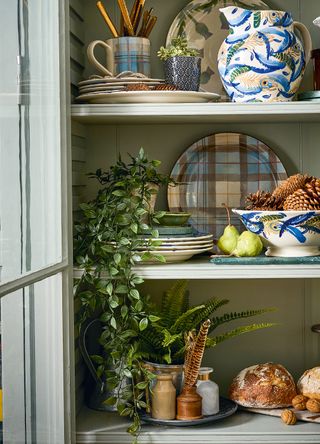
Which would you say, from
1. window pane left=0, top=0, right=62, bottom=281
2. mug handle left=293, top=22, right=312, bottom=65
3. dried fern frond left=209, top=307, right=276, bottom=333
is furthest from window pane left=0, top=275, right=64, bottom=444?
mug handle left=293, top=22, right=312, bottom=65

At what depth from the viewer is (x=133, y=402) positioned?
2.37 meters

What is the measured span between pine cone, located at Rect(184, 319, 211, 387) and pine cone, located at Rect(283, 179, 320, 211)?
410 mm

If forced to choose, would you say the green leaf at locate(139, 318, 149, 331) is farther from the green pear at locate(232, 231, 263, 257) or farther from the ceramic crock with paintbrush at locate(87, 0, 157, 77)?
the ceramic crock with paintbrush at locate(87, 0, 157, 77)

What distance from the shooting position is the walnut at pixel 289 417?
2332 millimetres

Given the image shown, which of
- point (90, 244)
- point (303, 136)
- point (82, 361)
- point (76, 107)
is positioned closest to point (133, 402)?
point (82, 361)

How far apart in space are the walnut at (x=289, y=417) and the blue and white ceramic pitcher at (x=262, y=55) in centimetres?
90

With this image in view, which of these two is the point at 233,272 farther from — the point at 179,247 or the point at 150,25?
the point at 150,25

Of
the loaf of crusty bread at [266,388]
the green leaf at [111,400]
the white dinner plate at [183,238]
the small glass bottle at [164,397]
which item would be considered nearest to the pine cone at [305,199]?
the white dinner plate at [183,238]

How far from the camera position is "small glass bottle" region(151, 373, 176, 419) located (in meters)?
2.31

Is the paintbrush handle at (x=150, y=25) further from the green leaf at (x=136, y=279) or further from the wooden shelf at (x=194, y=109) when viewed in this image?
the green leaf at (x=136, y=279)

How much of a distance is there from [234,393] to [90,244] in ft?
2.06

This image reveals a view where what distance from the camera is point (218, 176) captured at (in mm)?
2691

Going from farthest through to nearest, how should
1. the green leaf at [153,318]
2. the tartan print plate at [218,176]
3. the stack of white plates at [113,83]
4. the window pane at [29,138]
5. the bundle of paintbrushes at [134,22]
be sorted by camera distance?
1. the tartan print plate at [218,176]
2. the bundle of paintbrushes at [134,22]
3. the stack of white plates at [113,83]
4. the green leaf at [153,318]
5. the window pane at [29,138]

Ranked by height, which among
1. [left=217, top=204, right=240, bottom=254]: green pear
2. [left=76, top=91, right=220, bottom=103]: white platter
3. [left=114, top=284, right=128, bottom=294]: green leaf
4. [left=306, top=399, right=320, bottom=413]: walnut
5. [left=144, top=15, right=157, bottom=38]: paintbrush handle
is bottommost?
[left=306, top=399, right=320, bottom=413]: walnut
